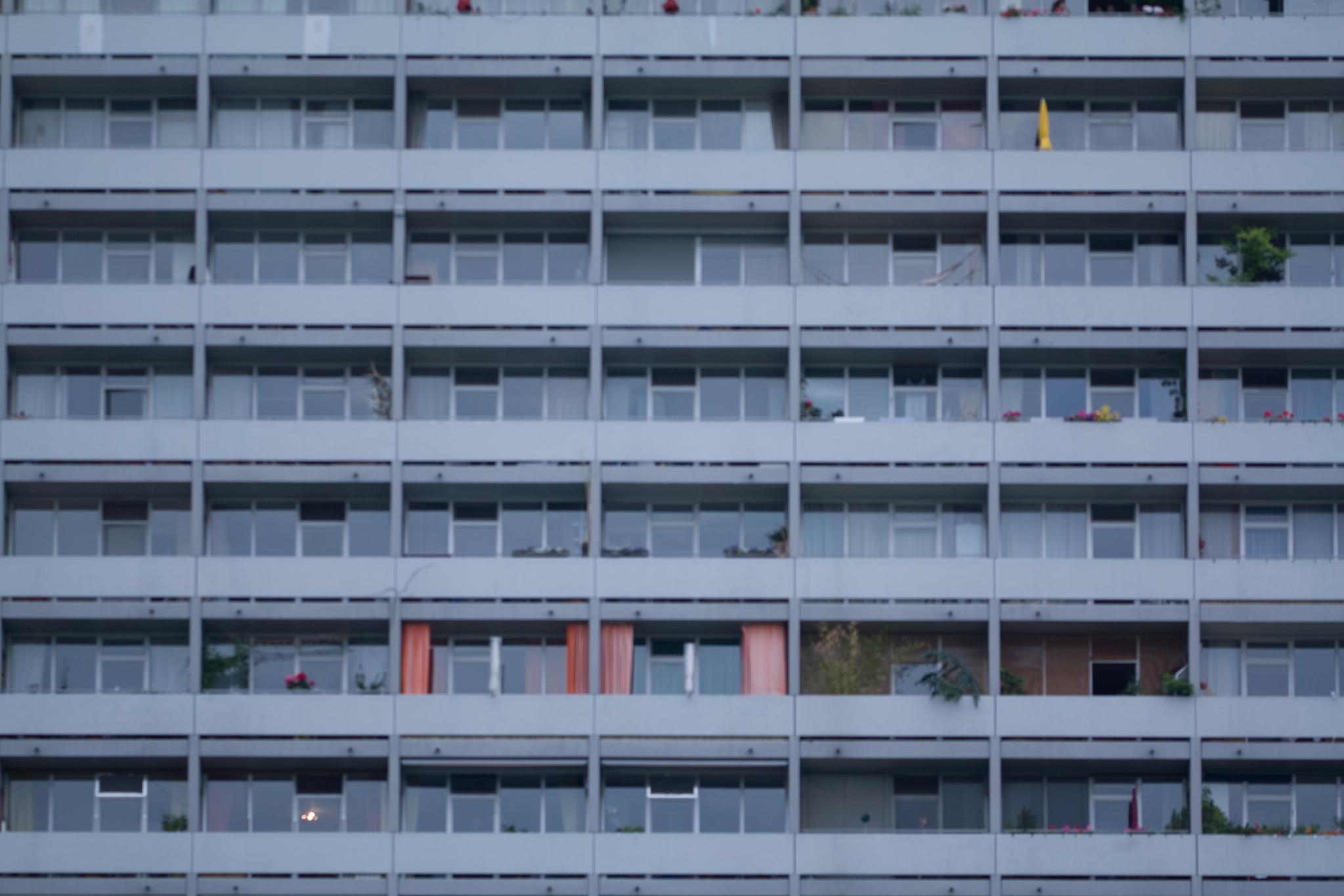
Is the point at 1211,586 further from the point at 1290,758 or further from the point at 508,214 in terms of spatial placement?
the point at 508,214

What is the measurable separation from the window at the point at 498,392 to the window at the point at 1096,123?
10841mm

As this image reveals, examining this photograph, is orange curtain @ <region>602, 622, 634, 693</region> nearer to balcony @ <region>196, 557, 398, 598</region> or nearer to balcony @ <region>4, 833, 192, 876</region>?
balcony @ <region>196, 557, 398, 598</region>

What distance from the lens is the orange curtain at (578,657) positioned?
35.6m

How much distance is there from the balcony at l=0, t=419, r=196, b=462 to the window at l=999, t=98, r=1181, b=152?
18568 mm

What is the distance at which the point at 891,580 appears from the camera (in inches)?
1390

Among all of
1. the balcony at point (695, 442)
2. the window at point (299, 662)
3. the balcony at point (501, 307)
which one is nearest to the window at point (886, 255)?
the balcony at point (695, 442)

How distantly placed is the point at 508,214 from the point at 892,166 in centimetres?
808

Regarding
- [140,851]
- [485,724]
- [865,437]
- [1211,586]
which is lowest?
[140,851]

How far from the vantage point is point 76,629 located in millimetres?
36312

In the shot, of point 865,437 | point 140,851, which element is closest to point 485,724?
point 140,851

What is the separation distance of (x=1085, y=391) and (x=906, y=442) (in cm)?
439

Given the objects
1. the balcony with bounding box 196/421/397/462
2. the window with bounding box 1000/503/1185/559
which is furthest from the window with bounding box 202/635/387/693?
the window with bounding box 1000/503/1185/559

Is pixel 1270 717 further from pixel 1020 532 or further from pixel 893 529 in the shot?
Answer: pixel 893 529

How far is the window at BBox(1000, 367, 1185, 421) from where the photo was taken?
122 ft
